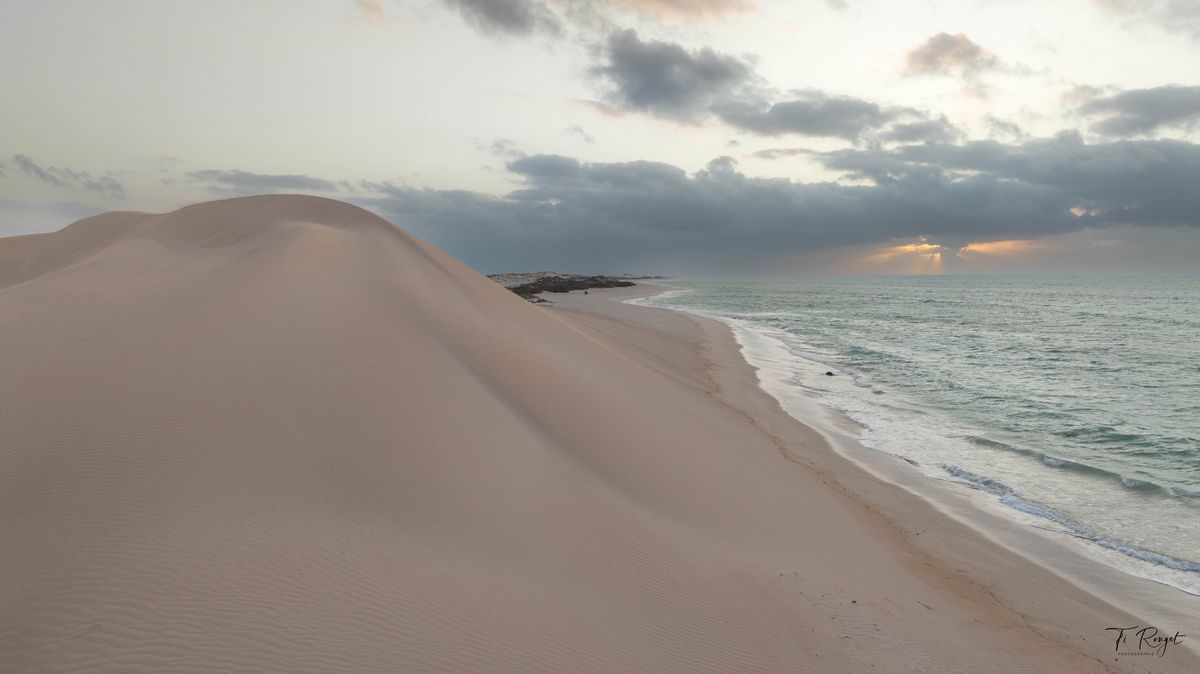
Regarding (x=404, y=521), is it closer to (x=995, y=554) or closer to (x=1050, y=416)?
(x=995, y=554)

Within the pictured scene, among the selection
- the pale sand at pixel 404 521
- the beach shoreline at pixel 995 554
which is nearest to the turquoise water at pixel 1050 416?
the beach shoreline at pixel 995 554

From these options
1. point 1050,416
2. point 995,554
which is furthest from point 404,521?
point 1050,416

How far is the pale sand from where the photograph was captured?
428 cm

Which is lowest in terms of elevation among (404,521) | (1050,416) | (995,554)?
(995,554)

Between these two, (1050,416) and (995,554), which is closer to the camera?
(995,554)

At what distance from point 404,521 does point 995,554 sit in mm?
8023

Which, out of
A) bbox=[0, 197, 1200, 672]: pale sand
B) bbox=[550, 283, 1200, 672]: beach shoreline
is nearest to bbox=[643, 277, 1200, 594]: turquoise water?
bbox=[550, 283, 1200, 672]: beach shoreline

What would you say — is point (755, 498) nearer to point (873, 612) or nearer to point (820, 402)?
point (873, 612)

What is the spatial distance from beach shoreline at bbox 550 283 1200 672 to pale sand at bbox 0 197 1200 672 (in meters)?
0.07

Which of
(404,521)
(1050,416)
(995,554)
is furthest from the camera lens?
(1050,416)

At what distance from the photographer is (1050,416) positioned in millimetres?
16906

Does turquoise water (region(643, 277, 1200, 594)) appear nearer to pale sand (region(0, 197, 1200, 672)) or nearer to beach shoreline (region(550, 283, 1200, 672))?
beach shoreline (region(550, 283, 1200, 672))

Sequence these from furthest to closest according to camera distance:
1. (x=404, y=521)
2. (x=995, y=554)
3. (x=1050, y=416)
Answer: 1. (x=1050, y=416)
2. (x=995, y=554)
3. (x=404, y=521)

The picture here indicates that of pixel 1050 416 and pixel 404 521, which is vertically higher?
pixel 404 521
